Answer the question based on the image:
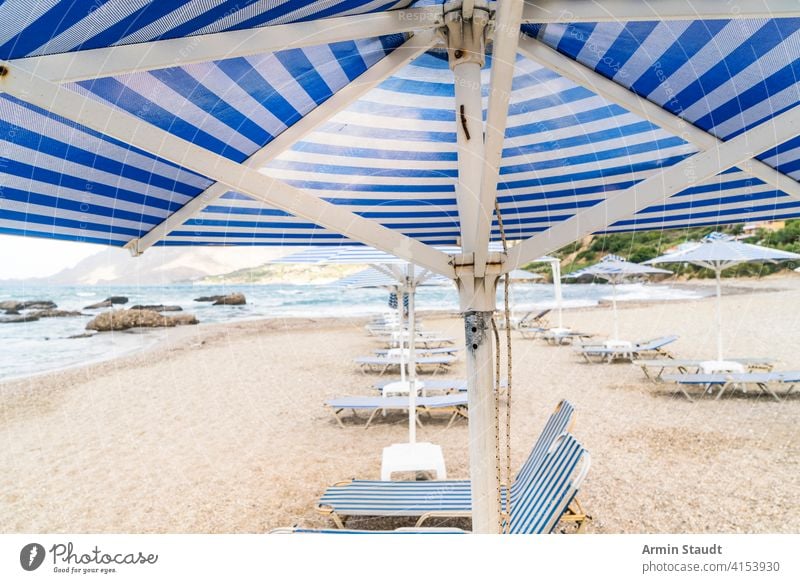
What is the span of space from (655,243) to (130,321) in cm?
1381

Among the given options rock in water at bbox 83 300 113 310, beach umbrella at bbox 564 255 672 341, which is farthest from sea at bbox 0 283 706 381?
beach umbrella at bbox 564 255 672 341

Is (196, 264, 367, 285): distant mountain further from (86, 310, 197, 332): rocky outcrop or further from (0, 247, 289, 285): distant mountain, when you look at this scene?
(86, 310, 197, 332): rocky outcrop

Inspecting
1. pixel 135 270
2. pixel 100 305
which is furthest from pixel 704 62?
pixel 100 305

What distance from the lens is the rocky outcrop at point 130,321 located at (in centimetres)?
1414

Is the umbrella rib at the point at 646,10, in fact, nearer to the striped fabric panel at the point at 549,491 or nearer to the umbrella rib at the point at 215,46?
the umbrella rib at the point at 215,46

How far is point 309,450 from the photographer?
3244 mm

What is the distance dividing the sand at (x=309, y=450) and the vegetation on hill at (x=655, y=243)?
1318 millimetres

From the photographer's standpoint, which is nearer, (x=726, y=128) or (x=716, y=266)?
(x=726, y=128)

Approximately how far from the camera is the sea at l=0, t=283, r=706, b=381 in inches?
450

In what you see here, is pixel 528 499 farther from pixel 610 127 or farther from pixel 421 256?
pixel 610 127

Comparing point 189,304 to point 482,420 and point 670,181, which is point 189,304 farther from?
point 670,181

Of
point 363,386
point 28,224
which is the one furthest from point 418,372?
point 28,224

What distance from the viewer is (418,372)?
20.2ft
